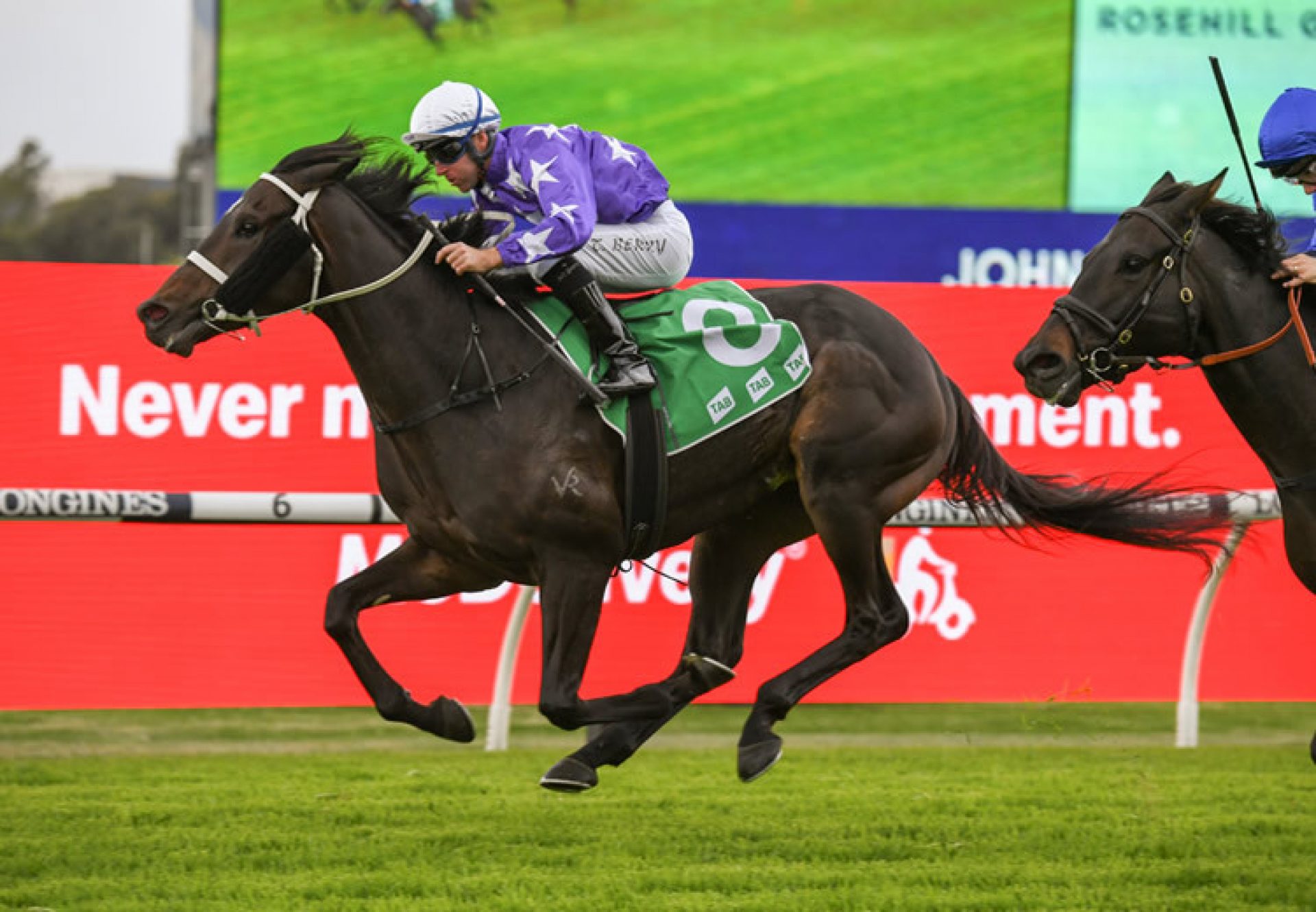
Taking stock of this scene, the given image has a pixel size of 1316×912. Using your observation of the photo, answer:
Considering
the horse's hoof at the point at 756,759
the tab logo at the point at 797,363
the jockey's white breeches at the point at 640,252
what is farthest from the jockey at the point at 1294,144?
the horse's hoof at the point at 756,759

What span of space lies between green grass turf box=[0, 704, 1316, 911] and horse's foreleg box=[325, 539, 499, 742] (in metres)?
0.35

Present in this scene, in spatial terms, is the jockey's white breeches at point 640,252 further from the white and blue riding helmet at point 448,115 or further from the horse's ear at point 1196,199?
the horse's ear at point 1196,199

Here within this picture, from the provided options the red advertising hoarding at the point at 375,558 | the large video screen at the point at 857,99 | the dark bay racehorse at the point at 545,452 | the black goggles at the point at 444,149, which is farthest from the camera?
the large video screen at the point at 857,99

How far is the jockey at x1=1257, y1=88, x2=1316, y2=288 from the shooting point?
15.2 ft

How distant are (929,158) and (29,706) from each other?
586cm

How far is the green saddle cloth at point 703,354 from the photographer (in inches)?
188

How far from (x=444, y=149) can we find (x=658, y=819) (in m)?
1.91

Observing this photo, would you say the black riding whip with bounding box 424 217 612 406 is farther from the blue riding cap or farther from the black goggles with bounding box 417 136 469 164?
the blue riding cap

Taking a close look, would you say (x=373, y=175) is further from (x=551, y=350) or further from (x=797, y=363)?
(x=797, y=363)

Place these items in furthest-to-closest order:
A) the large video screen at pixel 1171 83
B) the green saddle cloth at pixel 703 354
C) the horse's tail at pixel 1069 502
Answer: the large video screen at pixel 1171 83
the horse's tail at pixel 1069 502
the green saddle cloth at pixel 703 354

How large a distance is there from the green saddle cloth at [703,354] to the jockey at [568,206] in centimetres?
6

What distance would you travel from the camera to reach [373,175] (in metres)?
4.75

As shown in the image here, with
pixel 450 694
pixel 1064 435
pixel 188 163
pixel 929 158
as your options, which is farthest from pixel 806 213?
pixel 188 163

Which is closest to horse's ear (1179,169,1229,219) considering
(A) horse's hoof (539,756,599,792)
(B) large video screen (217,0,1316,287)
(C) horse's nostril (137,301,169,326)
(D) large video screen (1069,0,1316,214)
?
(A) horse's hoof (539,756,599,792)
